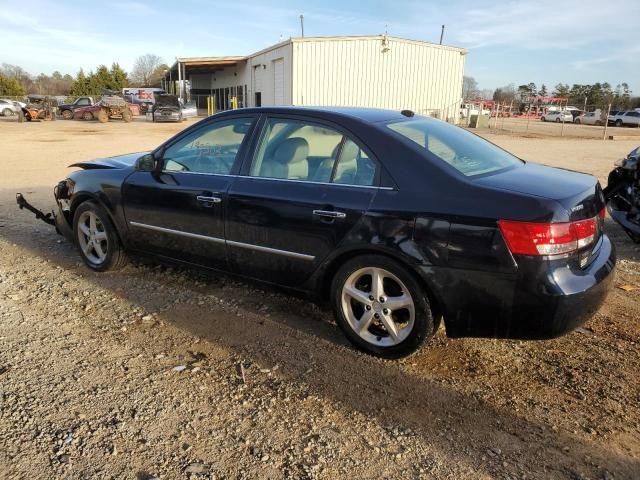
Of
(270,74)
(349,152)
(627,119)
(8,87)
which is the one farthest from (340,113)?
(8,87)

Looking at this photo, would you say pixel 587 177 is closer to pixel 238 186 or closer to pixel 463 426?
pixel 463 426

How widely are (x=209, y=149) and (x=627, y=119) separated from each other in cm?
5153

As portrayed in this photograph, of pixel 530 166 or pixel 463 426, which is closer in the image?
pixel 463 426

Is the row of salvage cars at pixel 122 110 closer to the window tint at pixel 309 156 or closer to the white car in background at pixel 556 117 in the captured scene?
the window tint at pixel 309 156

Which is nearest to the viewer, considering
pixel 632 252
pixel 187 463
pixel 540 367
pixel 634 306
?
pixel 187 463

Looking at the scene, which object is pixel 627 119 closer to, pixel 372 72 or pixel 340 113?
pixel 372 72

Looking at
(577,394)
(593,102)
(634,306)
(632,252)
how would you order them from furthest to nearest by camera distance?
(593,102) < (632,252) < (634,306) < (577,394)

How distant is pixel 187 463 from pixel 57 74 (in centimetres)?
12358

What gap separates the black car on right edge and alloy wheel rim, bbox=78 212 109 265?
54cm

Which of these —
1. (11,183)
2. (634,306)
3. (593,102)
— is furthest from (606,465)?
(593,102)

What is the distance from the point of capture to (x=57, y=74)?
4262 inches

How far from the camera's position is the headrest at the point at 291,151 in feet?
12.5

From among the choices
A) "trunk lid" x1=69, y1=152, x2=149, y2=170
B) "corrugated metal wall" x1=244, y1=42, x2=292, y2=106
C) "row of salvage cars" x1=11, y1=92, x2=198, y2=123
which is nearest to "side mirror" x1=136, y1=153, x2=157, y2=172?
"trunk lid" x1=69, y1=152, x2=149, y2=170

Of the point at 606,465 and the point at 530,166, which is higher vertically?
the point at 530,166
